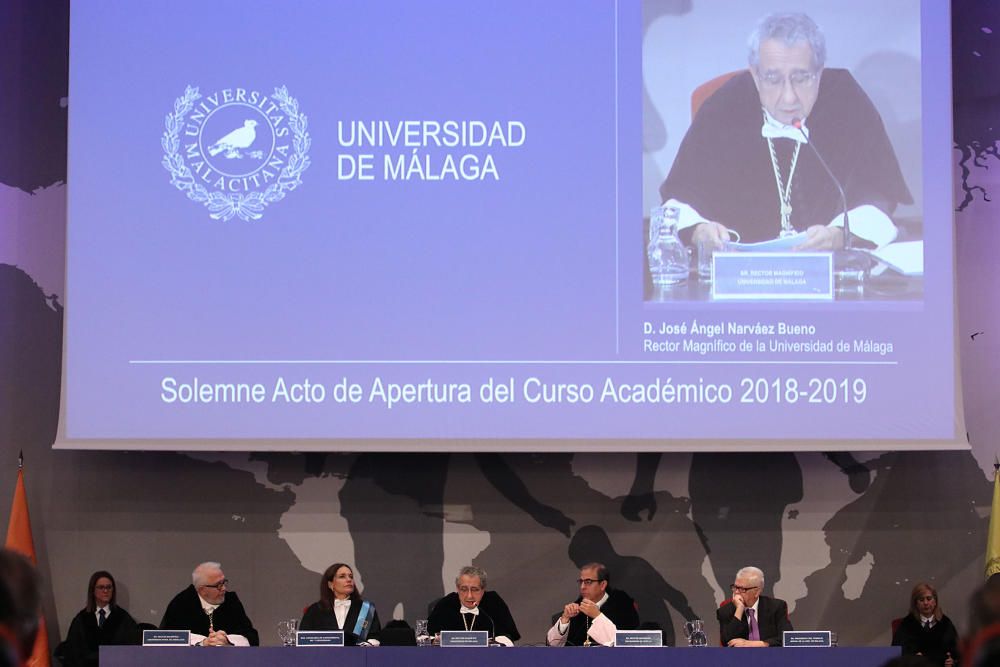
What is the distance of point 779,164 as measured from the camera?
5516 mm

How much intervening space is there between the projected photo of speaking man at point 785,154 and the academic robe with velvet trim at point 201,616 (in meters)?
2.56

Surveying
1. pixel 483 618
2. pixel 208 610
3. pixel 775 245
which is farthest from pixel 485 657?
pixel 775 245

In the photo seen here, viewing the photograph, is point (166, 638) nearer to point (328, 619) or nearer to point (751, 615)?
point (328, 619)

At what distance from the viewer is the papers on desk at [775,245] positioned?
5.45 meters

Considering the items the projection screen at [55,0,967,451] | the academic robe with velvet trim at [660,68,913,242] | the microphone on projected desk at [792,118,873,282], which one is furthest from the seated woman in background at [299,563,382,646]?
the microphone on projected desk at [792,118,873,282]

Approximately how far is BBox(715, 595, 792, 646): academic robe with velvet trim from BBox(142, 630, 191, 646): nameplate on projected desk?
209 cm

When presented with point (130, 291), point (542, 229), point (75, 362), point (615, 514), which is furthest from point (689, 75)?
point (75, 362)

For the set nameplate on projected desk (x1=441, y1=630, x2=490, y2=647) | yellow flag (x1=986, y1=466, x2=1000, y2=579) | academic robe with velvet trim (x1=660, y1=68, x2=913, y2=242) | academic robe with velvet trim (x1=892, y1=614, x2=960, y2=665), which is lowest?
academic robe with velvet trim (x1=892, y1=614, x2=960, y2=665)

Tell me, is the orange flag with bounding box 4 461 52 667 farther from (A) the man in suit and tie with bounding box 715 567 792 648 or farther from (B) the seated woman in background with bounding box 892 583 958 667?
(B) the seated woman in background with bounding box 892 583 958 667

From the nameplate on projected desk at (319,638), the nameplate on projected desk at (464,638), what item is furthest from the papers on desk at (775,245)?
the nameplate on projected desk at (319,638)

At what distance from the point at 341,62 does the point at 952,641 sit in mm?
3787

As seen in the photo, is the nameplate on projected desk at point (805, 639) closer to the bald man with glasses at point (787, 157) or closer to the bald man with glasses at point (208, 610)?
the bald man with glasses at point (787, 157)

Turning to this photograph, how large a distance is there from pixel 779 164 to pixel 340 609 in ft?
9.06

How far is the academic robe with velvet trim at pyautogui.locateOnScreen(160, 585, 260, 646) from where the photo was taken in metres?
5.30
